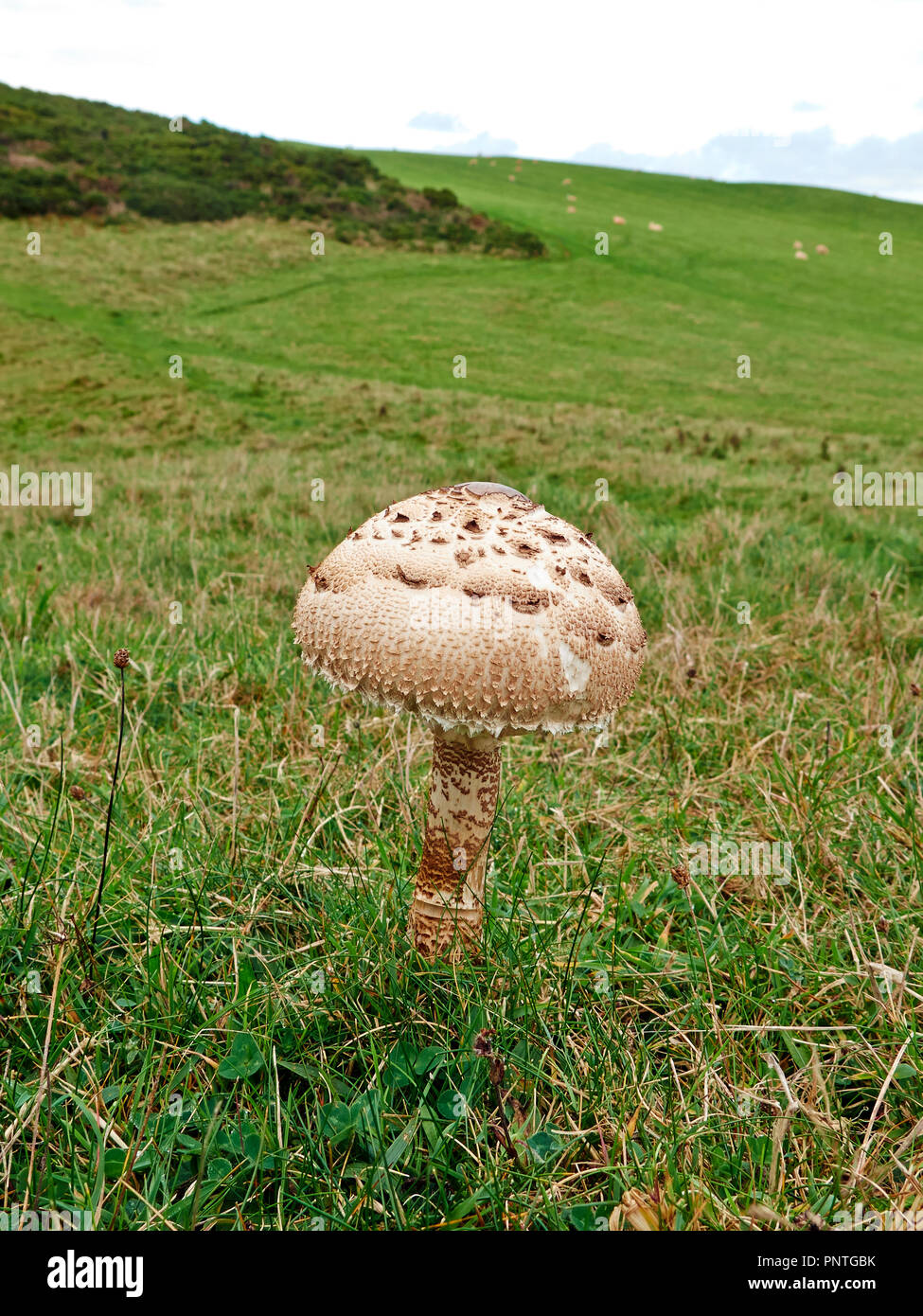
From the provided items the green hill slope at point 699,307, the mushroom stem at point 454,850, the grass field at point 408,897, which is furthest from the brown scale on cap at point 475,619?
the green hill slope at point 699,307

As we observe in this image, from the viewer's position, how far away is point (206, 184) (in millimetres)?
31812

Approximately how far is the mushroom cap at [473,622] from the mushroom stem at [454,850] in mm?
285

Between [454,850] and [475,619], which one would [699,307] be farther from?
[475,619]

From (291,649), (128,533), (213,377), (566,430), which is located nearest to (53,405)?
(213,377)

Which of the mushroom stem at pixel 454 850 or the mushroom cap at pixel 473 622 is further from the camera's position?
the mushroom stem at pixel 454 850

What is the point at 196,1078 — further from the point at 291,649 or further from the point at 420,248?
the point at 420,248

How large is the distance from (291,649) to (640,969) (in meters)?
2.85

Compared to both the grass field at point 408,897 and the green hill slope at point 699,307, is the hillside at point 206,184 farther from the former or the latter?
the grass field at point 408,897

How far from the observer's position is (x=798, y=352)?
25031 millimetres

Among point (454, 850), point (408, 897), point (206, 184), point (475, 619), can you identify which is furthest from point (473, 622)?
point (206, 184)

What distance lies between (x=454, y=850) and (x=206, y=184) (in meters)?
35.8

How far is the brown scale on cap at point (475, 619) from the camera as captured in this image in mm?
2068
